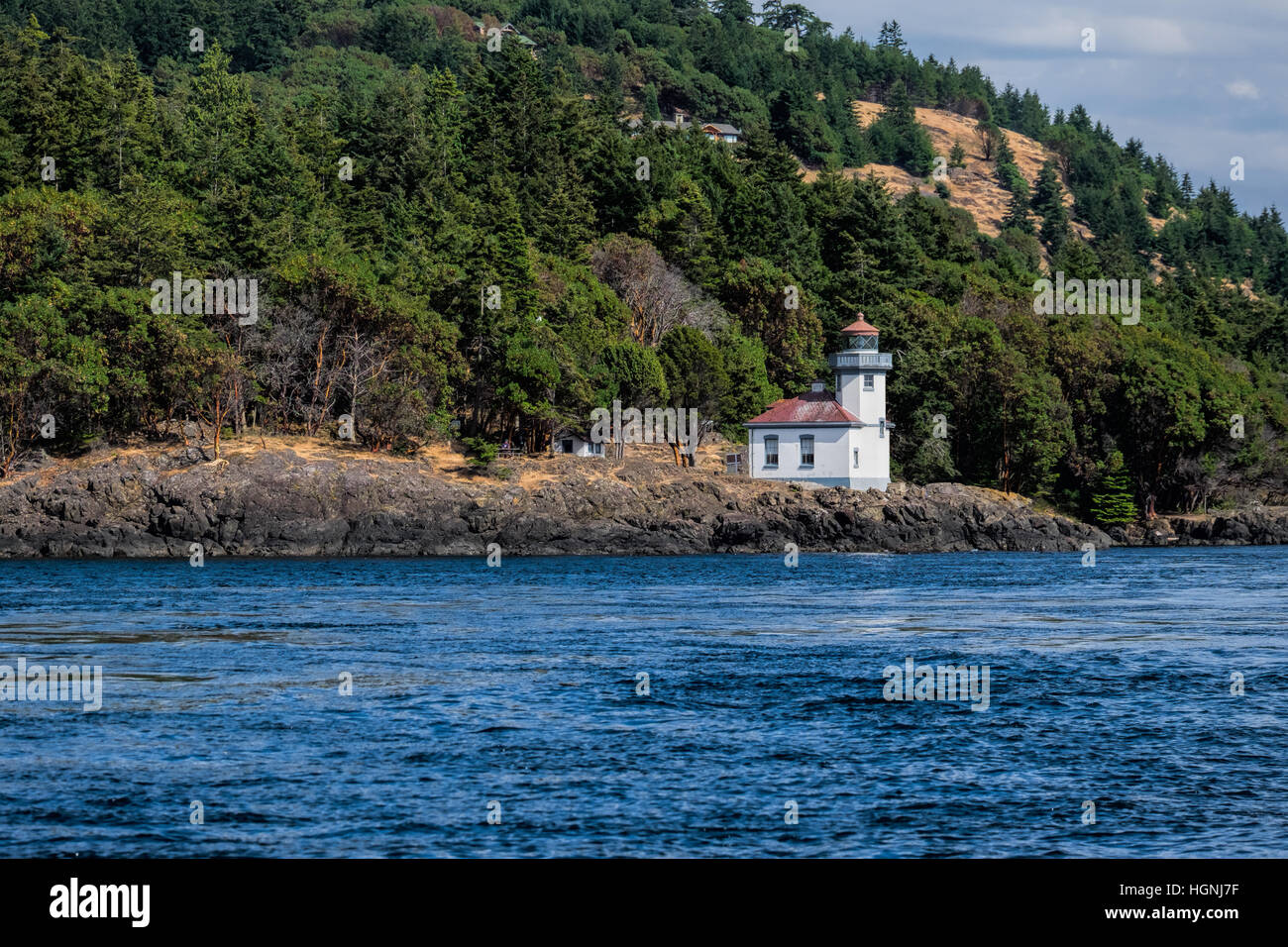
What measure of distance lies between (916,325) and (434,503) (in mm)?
43863

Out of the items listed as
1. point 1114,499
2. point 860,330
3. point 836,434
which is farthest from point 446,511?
point 1114,499

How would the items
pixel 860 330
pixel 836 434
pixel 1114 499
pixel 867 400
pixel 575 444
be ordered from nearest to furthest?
1. pixel 836 434
2. pixel 867 400
3. pixel 575 444
4. pixel 860 330
5. pixel 1114 499

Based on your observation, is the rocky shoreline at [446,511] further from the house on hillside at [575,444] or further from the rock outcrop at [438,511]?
the house on hillside at [575,444]

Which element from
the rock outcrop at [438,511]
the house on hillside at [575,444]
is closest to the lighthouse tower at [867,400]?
the rock outcrop at [438,511]

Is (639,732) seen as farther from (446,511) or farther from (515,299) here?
(515,299)

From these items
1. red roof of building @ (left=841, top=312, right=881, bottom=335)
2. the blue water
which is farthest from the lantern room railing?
the blue water

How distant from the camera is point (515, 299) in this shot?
92.7 m

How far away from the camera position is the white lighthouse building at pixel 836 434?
294 feet

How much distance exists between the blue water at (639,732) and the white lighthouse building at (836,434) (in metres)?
40.6

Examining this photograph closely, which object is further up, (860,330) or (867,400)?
(860,330)

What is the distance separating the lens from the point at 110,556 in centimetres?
7650

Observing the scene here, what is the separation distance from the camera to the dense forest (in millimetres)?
84625

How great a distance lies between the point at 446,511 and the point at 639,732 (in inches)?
2317

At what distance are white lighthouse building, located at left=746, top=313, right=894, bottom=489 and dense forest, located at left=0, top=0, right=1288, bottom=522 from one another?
15.8ft
